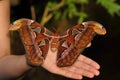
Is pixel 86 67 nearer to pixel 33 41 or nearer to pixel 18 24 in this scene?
pixel 33 41

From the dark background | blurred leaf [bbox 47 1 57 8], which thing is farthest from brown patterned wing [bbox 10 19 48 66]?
blurred leaf [bbox 47 1 57 8]

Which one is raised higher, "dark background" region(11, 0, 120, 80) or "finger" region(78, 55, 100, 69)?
"finger" region(78, 55, 100, 69)

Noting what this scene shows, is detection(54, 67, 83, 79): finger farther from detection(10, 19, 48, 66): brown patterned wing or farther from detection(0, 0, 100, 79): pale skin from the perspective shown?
detection(10, 19, 48, 66): brown patterned wing

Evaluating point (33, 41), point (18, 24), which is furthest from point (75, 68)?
point (18, 24)

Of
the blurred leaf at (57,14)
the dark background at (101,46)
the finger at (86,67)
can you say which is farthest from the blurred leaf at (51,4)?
the finger at (86,67)

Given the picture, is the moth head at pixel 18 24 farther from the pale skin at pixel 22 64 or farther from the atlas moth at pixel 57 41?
the pale skin at pixel 22 64

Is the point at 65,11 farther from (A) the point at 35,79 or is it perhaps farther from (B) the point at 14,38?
(A) the point at 35,79
